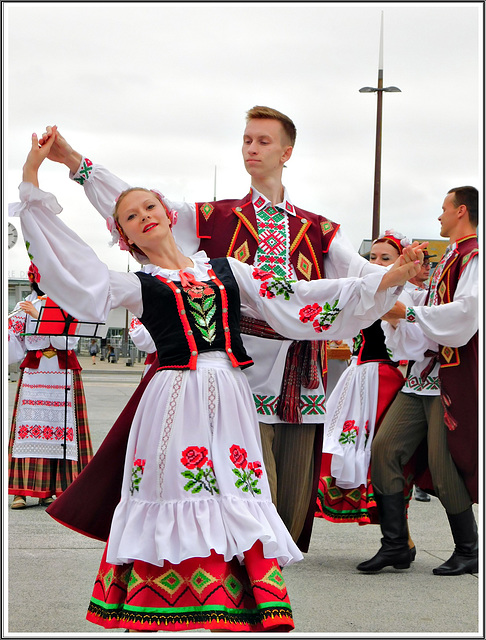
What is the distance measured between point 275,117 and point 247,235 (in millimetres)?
541

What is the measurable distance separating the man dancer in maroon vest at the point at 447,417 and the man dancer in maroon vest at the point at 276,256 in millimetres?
967

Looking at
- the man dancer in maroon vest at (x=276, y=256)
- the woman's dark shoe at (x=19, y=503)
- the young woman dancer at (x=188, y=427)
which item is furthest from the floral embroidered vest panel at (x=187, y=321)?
the woman's dark shoe at (x=19, y=503)

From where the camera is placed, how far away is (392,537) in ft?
15.5


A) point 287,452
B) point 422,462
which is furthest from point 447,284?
point 287,452

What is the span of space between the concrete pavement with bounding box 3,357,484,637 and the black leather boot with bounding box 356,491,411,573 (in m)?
0.06

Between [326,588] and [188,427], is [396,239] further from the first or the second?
[188,427]

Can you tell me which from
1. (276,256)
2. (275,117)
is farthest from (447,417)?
(275,117)

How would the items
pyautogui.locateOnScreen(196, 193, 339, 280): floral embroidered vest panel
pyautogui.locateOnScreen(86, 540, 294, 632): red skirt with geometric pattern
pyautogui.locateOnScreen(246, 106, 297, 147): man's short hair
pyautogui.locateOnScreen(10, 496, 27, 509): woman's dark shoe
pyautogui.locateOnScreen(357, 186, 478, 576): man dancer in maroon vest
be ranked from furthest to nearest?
pyautogui.locateOnScreen(10, 496, 27, 509): woman's dark shoe < pyautogui.locateOnScreen(357, 186, 478, 576): man dancer in maroon vest < pyautogui.locateOnScreen(246, 106, 297, 147): man's short hair < pyautogui.locateOnScreen(196, 193, 339, 280): floral embroidered vest panel < pyautogui.locateOnScreen(86, 540, 294, 632): red skirt with geometric pattern

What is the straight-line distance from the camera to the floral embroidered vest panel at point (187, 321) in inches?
120

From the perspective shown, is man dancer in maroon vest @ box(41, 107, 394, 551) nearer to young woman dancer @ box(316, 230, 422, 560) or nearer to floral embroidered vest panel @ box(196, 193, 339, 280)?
floral embroidered vest panel @ box(196, 193, 339, 280)

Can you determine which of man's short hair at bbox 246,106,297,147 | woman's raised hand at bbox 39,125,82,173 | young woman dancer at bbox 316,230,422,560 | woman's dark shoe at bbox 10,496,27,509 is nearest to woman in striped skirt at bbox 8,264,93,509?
woman's dark shoe at bbox 10,496,27,509

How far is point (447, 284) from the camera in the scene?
15.6 feet

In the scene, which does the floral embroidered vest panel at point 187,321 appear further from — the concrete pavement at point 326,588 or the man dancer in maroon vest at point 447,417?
the man dancer in maroon vest at point 447,417

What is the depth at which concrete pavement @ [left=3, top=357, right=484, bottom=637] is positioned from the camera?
3.63m
